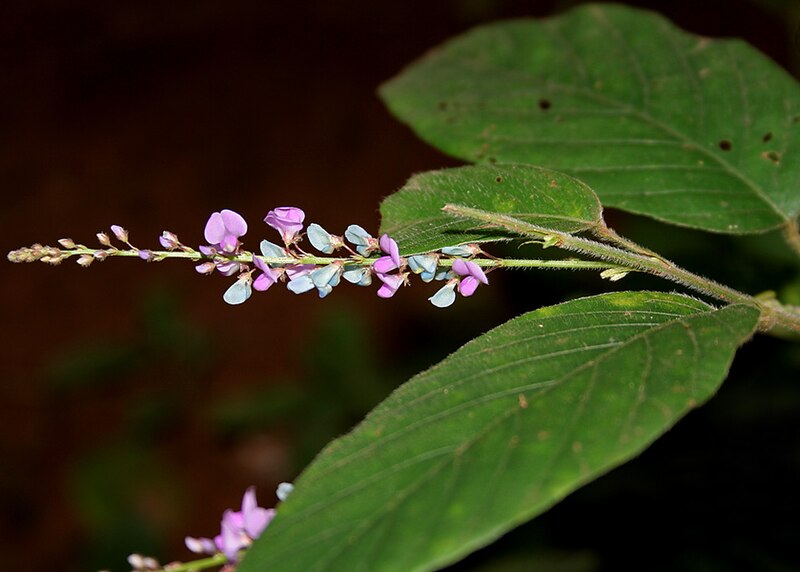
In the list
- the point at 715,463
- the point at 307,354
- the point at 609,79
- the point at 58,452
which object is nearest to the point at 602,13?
the point at 609,79

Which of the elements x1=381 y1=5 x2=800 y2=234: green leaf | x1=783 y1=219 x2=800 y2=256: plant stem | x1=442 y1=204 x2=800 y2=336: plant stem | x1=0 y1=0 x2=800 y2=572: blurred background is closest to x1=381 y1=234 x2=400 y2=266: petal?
x1=442 y1=204 x2=800 y2=336: plant stem

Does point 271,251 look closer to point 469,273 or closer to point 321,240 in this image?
point 321,240

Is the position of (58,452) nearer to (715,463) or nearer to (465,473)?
(715,463)

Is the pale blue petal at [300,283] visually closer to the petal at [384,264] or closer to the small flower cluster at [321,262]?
the small flower cluster at [321,262]

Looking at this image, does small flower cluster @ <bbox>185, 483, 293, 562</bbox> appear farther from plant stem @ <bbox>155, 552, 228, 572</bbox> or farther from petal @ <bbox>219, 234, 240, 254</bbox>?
petal @ <bbox>219, 234, 240, 254</bbox>

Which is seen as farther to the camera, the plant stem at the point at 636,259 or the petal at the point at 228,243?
the petal at the point at 228,243

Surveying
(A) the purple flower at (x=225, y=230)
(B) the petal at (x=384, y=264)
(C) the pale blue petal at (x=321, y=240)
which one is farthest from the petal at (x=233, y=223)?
(B) the petal at (x=384, y=264)

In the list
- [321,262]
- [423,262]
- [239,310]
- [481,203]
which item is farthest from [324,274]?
[239,310]
